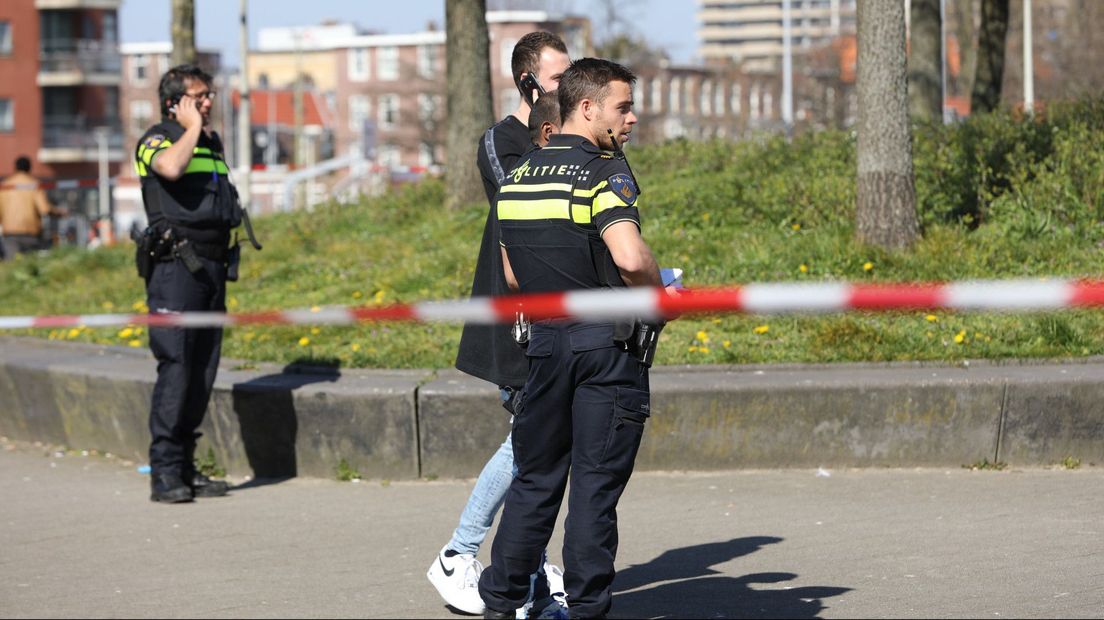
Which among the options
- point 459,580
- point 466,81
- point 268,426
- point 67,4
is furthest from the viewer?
point 67,4

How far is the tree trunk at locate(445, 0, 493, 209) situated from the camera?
1430 centimetres

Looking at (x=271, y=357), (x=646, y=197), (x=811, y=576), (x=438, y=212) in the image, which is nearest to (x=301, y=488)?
(x=271, y=357)

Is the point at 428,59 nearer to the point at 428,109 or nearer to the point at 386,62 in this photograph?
the point at 428,109

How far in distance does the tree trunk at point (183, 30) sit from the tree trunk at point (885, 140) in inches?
329

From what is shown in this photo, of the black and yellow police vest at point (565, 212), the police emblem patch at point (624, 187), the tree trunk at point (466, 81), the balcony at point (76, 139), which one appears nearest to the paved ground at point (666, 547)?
the black and yellow police vest at point (565, 212)

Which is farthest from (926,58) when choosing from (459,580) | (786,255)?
(459,580)

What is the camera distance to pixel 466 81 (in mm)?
14281

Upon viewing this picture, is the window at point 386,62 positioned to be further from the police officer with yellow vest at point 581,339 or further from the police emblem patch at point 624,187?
the police emblem patch at point 624,187

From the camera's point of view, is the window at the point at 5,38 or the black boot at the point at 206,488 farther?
the window at the point at 5,38

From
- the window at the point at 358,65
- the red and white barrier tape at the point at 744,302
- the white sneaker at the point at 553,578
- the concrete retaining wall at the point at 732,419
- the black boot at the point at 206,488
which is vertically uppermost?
the window at the point at 358,65

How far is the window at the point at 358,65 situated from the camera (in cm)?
11500

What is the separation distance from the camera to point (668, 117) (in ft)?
338

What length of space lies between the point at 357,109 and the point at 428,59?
1639cm

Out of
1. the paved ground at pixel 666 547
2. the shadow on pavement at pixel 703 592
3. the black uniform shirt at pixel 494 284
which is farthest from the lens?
the paved ground at pixel 666 547
